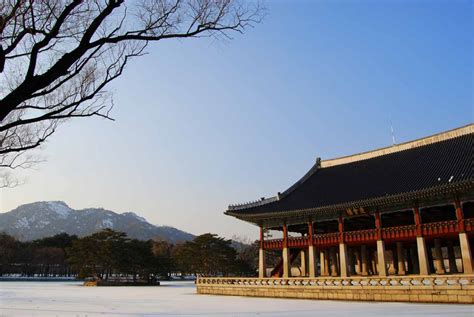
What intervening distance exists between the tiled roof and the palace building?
8cm

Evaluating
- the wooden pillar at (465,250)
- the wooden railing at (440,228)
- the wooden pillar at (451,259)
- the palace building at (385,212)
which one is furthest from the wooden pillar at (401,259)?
the wooden pillar at (465,250)

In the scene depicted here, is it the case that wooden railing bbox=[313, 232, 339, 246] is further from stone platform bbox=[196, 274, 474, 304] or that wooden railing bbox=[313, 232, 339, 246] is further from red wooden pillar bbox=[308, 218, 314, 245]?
stone platform bbox=[196, 274, 474, 304]

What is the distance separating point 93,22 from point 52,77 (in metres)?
1.27

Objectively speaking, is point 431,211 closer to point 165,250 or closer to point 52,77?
point 52,77

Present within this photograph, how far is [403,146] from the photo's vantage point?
107 ft

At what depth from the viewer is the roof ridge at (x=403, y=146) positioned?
28922mm

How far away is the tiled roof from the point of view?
954 inches

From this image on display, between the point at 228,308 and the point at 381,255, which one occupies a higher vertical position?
the point at 381,255

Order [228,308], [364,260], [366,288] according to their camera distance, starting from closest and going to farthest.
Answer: [228,308] < [366,288] < [364,260]

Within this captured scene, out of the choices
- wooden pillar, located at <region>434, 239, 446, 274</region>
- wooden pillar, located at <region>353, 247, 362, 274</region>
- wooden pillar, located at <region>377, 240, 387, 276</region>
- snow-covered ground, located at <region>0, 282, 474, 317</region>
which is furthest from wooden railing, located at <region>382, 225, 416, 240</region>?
snow-covered ground, located at <region>0, 282, 474, 317</region>

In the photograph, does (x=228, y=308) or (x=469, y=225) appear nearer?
(x=228, y=308)

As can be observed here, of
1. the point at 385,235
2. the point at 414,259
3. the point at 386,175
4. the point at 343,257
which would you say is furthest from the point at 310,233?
the point at 414,259

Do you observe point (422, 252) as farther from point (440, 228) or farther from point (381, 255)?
point (381, 255)

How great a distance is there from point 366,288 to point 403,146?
1567cm
